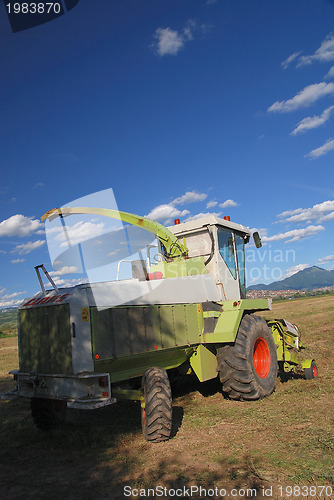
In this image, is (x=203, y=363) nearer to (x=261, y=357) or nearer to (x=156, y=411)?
(x=261, y=357)

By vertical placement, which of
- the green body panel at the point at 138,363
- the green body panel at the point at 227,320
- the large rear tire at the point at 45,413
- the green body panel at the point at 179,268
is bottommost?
the large rear tire at the point at 45,413

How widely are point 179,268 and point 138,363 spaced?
2126 mm

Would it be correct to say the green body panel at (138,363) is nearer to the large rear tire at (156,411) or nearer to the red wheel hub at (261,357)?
the large rear tire at (156,411)

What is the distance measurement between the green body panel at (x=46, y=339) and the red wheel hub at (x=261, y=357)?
3915 mm

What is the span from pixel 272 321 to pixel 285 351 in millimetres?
736

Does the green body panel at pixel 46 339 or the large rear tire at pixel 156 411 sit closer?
the large rear tire at pixel 156 411

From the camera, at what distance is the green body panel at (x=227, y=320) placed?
659 cm

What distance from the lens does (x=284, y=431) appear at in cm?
503

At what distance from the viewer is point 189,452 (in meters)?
4.61

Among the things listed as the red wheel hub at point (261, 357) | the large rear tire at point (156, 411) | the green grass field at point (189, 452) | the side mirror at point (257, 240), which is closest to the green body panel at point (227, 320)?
the red wheel hub at point (261, 357)

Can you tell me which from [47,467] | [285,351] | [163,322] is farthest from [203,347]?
[47,467]

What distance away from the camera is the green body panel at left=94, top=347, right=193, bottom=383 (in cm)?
509

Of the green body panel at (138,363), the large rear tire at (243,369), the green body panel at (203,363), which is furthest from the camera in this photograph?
the green body panel at (203,363)

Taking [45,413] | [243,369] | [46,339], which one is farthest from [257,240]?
[45,413]
